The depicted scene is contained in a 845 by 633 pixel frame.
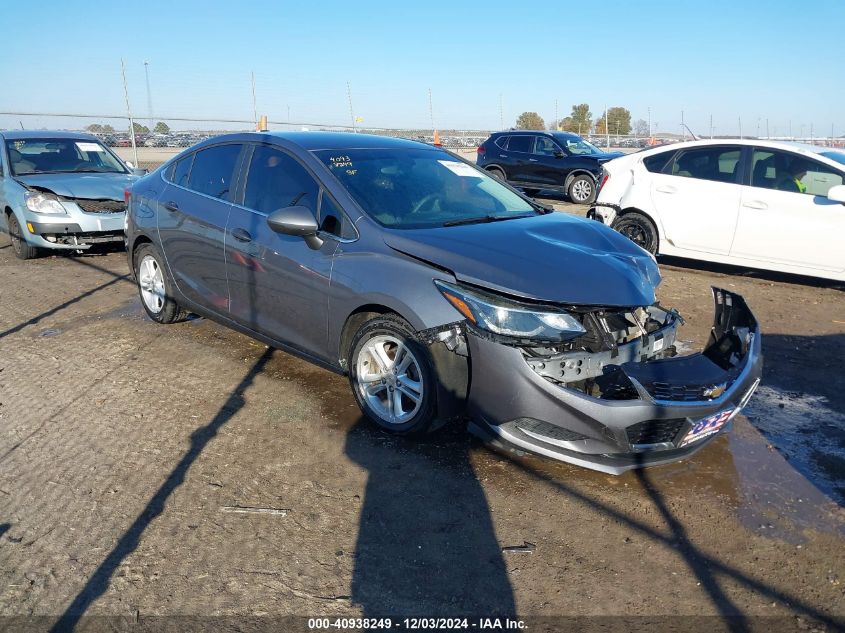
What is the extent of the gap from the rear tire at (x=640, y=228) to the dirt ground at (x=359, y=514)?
3.66 metres

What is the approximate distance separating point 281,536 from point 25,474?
1.57m

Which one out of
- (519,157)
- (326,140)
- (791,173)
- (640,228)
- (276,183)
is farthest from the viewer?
(519,157)

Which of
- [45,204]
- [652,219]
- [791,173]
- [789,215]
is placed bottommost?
[652,219]

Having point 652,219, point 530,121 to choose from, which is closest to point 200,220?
point 652,219

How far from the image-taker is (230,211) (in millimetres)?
5238

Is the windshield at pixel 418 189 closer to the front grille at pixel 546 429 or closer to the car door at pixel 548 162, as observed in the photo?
the front grille at pixel 546 429

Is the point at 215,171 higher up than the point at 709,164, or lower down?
higher up

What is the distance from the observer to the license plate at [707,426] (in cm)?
361

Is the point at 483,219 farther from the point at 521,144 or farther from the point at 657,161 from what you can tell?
the point at 521,144

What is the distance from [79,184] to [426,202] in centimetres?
664

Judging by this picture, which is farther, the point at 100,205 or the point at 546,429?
the point at 100,205

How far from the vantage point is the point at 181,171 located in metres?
6.02

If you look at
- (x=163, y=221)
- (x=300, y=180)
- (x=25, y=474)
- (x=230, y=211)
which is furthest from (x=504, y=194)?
(x=25, y=474)

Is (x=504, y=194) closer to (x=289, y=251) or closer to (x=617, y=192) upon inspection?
(x=289, y=251)
